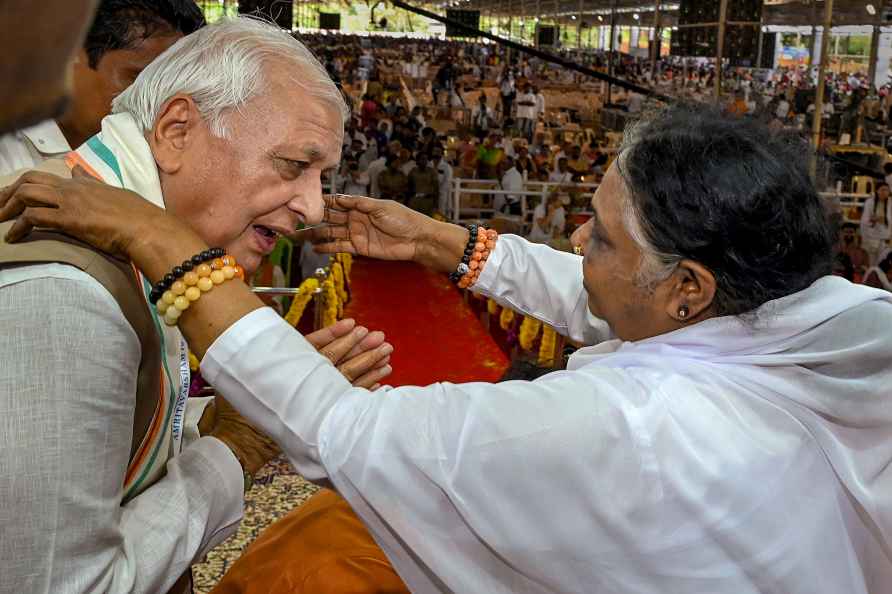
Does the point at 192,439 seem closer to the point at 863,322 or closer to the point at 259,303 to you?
the point at 259,303

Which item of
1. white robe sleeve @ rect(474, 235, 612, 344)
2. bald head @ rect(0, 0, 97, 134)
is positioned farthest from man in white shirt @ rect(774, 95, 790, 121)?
bald head @ rect(0, 0, 97, 134)

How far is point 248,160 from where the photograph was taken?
1342mm

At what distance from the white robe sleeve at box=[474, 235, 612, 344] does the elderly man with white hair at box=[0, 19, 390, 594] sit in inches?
25.1

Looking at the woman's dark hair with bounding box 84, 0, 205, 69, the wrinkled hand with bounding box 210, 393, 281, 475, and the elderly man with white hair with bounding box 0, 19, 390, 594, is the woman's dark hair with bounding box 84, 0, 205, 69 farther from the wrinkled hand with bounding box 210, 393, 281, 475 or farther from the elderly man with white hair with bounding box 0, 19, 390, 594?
the wrinkled hand with bounding box 210, 393, 281, 475

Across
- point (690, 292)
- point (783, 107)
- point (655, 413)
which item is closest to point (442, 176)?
point (783, 107)

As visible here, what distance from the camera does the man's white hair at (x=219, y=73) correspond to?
4.32 feet

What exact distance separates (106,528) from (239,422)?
1.50 feet

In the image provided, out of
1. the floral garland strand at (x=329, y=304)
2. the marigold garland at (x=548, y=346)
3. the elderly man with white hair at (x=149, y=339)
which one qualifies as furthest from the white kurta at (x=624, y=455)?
the floral garland strand at (x=329, y=304)

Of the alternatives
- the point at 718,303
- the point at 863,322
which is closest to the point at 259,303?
the point at 718,303

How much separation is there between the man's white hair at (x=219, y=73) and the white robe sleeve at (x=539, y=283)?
2.32 ft

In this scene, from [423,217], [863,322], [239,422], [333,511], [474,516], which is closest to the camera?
[474,516]

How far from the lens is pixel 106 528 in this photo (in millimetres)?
1037

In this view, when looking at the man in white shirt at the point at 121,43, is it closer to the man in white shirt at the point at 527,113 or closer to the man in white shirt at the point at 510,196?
the man in white shirt at the point at 510,196

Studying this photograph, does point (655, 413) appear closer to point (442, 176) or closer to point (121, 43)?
point (121, 43)
